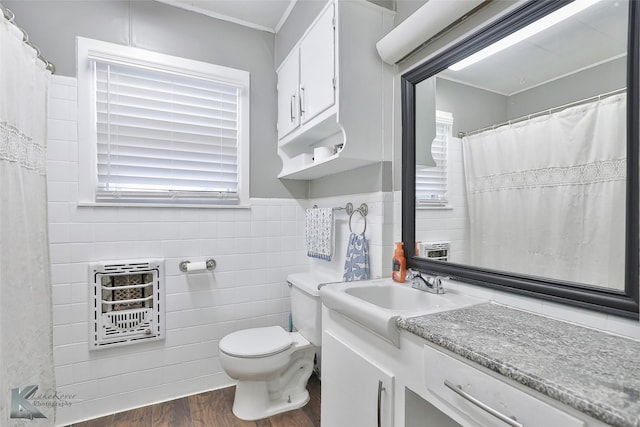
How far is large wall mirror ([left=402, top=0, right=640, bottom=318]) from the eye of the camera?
0.85 m

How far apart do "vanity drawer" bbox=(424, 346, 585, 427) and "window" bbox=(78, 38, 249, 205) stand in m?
1.74

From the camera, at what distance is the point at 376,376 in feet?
3.48

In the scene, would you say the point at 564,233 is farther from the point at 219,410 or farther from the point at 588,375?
the point at 219,410

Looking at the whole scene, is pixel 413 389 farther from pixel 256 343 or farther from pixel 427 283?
pixel 256 343

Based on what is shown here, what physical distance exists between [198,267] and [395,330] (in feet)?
4.79

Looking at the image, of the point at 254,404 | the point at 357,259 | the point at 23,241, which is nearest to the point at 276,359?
the point at 254,404

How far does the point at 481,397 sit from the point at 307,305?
1.27m

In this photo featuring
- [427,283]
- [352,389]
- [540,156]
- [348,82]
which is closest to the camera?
[540,156]

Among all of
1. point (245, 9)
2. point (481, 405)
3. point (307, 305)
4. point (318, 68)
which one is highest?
point (245, 9)

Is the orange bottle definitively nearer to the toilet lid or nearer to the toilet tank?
the toilet tank

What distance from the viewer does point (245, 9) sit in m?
2.10

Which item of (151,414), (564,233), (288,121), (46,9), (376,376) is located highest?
(46,9)

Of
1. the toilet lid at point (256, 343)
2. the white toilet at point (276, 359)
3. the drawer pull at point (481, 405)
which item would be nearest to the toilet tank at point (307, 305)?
the white toilet at point (276, 359)

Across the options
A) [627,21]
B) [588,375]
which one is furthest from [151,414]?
[627,21]
